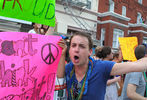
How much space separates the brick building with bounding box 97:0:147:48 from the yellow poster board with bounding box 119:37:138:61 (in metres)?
9.95

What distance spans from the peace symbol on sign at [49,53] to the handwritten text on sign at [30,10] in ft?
0.94

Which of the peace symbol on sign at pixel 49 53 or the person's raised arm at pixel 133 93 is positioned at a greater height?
the peace symbol on sign at pixel 49 53

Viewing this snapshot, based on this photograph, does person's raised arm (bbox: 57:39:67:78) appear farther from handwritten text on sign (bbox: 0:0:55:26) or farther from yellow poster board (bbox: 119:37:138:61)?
yellow poster board (bbox: 119:37:138:61)

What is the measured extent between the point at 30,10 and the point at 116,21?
13.7 m

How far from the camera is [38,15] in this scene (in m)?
1.72

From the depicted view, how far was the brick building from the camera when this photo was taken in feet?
46.2

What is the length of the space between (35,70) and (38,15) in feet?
1.94

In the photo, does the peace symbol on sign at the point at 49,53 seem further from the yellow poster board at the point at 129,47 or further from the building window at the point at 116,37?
the building window at the point at 116,37

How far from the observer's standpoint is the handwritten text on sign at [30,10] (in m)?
1.59

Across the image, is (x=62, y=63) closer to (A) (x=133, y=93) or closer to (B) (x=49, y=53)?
(B) (x=49, y=53)

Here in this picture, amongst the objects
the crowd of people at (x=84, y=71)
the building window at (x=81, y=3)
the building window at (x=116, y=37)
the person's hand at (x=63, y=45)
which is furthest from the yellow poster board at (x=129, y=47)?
the building window at (x=116, y=37)

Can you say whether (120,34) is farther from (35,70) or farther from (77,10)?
(35,70)

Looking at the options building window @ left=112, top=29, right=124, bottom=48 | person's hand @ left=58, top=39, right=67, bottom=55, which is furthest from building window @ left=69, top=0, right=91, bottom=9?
person's hand @ left=58, top=39, right=67, bottom=55

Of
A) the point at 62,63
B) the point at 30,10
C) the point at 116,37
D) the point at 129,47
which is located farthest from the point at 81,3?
the point at 62,63
